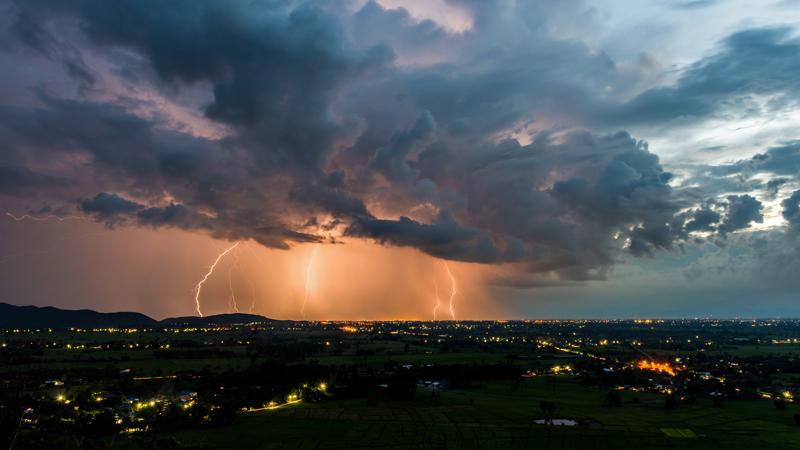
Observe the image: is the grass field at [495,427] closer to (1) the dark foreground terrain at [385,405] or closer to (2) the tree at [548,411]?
(1) the dark foreground terrain at [385,405]

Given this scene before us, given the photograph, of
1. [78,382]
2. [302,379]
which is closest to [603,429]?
[302,379]

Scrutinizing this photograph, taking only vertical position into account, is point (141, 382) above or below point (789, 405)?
above

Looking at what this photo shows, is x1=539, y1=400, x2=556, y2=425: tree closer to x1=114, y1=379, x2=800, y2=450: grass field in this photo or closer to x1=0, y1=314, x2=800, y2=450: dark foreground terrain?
x1=0, y1=314, x2=800, y2=450: dark foreground terrain

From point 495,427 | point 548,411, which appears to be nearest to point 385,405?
point 495,427

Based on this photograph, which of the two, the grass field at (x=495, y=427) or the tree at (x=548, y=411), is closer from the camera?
the grass field at (x=495, y=427)

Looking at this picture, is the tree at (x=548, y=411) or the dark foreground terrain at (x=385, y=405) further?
the tree at (x=548, y=411)

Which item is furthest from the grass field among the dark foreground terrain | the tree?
the tree

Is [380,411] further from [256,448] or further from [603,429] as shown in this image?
[603,429]

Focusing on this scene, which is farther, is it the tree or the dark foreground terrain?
the tree

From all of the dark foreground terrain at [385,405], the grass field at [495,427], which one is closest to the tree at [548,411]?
the dark foreground terrain at [385,405]
